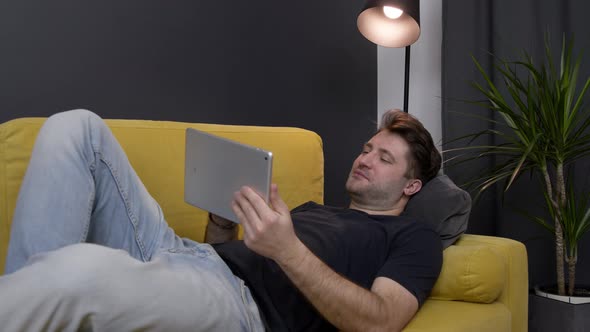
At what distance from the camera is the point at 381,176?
1.69 m

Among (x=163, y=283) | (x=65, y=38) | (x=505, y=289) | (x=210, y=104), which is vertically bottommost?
(x=505, y=289)

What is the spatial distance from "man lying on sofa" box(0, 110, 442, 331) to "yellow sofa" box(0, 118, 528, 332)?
0.10 meters

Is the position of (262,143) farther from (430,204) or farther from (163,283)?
(163,283)

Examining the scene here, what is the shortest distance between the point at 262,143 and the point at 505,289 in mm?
852

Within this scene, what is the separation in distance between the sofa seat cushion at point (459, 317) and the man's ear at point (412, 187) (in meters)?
0.36

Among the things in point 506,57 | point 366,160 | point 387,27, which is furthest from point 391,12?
point 366,160

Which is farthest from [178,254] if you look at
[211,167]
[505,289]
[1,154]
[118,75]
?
[118,75]

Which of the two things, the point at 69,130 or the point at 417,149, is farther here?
the point at 417,149

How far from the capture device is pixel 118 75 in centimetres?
204

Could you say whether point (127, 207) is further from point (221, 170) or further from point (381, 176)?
point (381, 176)

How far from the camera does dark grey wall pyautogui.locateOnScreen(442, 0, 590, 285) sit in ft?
7.85

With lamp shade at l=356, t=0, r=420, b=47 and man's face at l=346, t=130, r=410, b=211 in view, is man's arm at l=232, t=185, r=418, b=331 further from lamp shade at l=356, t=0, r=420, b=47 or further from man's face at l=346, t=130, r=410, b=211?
lamp shade at l=356, t=0, r=420, b=47

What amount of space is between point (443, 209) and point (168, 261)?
899 millimetres

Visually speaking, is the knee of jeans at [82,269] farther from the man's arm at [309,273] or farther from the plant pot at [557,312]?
the plant pot at [557,312]
